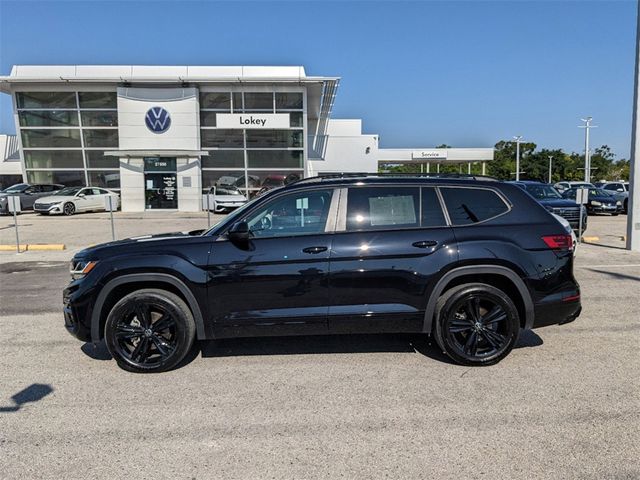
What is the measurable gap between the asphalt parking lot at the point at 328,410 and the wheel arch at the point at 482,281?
1.52 ft

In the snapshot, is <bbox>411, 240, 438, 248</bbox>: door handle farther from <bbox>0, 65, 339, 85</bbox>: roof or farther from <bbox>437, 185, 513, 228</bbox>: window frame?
<bbox>0, 65, 339, 85</bbox>: roof

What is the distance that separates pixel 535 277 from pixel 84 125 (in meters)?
28.2

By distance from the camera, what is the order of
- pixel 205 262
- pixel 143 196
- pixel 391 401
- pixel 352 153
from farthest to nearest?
pixel 352 153, pixel 143 196, pixel 205 262, pixel 391 401

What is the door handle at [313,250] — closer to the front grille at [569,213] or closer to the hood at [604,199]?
the front grille at [569,213]

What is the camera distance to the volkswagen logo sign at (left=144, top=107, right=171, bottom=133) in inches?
1017

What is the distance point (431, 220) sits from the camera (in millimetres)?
4492

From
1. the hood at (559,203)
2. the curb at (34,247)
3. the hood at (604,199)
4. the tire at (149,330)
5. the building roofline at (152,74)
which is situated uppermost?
the building roofline at (152,74)

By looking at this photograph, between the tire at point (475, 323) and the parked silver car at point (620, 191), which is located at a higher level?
the parked silver car at point (620, 191)

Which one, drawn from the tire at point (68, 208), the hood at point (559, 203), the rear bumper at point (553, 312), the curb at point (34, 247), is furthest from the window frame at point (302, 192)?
the tire at point (68, 208)

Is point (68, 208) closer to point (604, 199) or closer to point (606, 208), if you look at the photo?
point (604, 199)

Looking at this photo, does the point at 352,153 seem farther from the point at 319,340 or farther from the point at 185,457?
the point at 185,457

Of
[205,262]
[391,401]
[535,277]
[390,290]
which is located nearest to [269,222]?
[205,262]

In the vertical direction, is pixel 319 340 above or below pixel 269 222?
below

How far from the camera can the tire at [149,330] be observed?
4.28m
